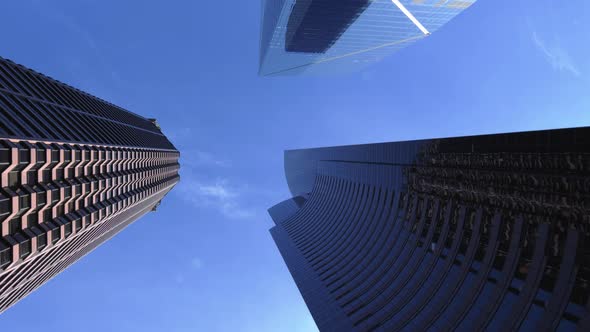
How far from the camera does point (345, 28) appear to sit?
94.5m

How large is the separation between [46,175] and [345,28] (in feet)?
257

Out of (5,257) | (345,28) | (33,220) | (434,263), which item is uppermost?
(345,28)

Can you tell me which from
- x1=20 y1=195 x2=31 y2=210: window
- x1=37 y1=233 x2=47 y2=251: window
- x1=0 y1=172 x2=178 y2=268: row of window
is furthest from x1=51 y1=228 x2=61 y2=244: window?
x1=20 y1=195 x2=31 y2=210: window

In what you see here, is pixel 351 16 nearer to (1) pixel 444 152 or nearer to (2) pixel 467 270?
(1) pixel 444 152

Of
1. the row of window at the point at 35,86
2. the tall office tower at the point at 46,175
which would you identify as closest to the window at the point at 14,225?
the tall office tower at the point at 46,175

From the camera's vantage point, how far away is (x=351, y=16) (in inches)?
3445

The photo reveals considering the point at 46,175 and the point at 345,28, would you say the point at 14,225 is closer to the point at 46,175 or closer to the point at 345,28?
the point at 46,175

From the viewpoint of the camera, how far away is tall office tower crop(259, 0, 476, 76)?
80625 mm

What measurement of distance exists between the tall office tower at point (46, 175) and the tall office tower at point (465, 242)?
4072 cm

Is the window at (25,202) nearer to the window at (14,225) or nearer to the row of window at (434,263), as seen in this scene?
the window at (14,225)

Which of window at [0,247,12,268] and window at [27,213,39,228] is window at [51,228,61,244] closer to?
window at [27,213,39,228]

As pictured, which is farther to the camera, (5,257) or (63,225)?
(63,225)

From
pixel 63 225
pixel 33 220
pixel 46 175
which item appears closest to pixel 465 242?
pixel 63 225

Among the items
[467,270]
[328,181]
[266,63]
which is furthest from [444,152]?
[266,63]
